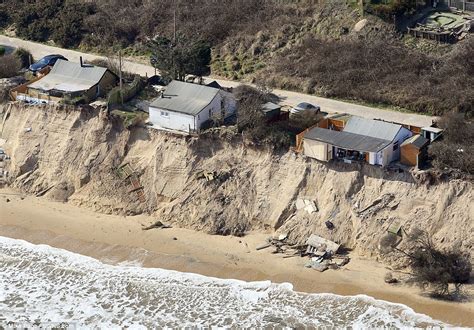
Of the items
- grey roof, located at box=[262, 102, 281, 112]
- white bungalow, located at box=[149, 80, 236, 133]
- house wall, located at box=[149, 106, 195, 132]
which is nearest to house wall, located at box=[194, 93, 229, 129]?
white bungalow, located at box=[149, 80, 236, 133]

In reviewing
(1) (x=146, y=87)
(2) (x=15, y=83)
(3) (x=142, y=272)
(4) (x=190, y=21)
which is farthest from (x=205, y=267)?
(4) (x=190, y=21)

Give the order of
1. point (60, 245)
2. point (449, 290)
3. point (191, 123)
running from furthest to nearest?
point (191, 123), point (60, 245), point (449, 290)

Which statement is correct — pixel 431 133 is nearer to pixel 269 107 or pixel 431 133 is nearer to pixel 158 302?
pixel 269 107

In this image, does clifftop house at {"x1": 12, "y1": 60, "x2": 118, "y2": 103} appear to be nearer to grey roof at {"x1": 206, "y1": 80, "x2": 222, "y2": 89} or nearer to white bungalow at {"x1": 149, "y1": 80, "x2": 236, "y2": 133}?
white bungalow at {"x1": 149, "y1": 80, "x2": 236, "y2": 133}

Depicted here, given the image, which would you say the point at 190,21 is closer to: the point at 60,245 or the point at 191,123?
the point at 191,123

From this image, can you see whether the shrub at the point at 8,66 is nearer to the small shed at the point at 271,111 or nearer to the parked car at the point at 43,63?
the parked car at the point at 43,63

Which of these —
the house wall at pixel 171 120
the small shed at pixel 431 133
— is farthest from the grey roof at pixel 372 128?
the house wall at pixel 171 120
